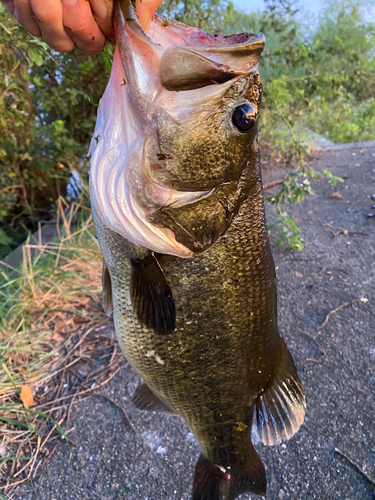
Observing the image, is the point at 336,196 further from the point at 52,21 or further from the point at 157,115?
the point at 52,21

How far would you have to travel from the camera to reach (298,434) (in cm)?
180

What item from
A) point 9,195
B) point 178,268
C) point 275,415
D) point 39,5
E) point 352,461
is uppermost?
point 39,5

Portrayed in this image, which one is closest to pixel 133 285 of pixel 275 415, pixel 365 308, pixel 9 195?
pixel 275 415

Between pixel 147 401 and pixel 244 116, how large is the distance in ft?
3.77

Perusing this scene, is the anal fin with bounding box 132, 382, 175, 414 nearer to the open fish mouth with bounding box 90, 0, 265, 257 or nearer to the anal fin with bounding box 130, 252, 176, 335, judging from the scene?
the anal fin with bounding box 130, 252, 176, 335

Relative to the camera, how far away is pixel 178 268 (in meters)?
0.97

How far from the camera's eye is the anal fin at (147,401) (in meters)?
1.33

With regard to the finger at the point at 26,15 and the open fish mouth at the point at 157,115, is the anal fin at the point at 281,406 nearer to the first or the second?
Answer: the open fish mouth at the point at 157,115

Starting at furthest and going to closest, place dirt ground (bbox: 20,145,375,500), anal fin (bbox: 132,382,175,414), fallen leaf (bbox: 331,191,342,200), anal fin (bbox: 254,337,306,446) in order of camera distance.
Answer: fallen leaf (bbox: 331,191,342,200) < dirt ground (bbox: 20,145,375,500) < anal fin (bbox: 132,382,175,414) < anal fin (bbox: 254,337,306,446)

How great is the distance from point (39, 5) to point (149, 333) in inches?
36.6

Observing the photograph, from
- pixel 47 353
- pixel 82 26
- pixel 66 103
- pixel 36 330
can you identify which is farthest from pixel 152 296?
pixel 66 103

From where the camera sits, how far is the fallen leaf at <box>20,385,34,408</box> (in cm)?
191

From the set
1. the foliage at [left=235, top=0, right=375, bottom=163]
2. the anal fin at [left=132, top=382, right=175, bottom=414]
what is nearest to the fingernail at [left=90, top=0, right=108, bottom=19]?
the anal fin at [left=132, top=382, right=175, bottom=414]

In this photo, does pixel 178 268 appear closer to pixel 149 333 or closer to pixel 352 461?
pixel 149 333
